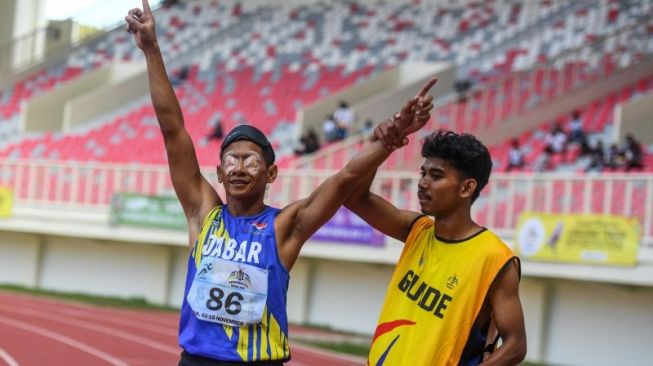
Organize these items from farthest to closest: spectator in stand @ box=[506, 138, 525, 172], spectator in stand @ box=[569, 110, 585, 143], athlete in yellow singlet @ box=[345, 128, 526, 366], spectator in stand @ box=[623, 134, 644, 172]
→ spectator in stand @ box=[569, 110, 585, 143] < spectator in stand @ box=[506, 138, 525, 172] < spectator in stand @ box=[623, 134, 644, 172] < athlete in yellow singlet @ box=[345, 128, 526, 366]

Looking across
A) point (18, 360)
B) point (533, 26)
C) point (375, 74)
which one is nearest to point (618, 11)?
point (533, 26)

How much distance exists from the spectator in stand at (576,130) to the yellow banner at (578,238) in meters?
4.62

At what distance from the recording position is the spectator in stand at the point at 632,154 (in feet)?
48.6

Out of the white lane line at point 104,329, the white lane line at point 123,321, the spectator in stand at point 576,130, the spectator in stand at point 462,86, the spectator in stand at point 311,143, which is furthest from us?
the spectator in stand at point 462,86

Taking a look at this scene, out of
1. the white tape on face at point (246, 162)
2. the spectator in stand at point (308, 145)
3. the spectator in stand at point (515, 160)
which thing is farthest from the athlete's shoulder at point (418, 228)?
the spectator in stand at point (308, 145)

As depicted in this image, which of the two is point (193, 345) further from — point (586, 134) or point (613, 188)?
point (586, 134)

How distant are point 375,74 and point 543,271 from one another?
478 inches

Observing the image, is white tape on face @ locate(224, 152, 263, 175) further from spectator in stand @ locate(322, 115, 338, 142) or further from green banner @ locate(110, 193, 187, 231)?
spectator in stand @ locate(322, 115, 338, 142)

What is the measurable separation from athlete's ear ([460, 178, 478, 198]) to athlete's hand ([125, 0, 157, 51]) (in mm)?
1246

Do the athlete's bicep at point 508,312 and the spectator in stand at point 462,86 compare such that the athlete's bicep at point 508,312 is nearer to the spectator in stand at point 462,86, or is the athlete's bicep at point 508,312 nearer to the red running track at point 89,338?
the red running track at point 89,338

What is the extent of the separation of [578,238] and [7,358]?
5.60 metres

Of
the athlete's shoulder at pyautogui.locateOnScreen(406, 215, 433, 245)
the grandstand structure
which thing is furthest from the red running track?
the athlete's shoulder at pyautogui.locateOnScreen(406, 215, 433, 245)

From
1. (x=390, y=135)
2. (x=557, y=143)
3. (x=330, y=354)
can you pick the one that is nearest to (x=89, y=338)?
(x=330, y=354)

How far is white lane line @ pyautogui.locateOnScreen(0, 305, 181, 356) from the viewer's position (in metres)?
12.5
